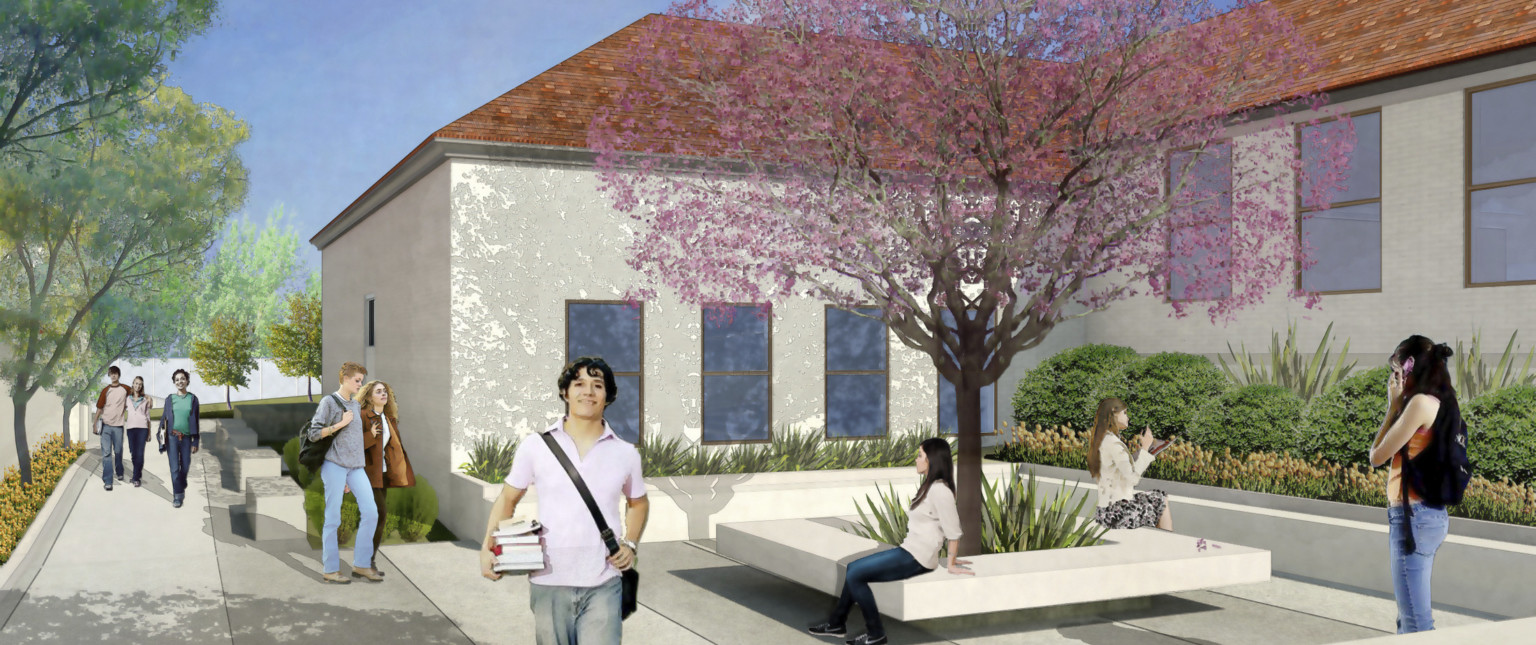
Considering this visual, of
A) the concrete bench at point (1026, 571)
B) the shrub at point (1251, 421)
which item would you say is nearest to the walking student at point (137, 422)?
the concrete bench at point (1026, 571)

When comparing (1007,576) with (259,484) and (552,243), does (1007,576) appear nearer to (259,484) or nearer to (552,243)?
(552,243)

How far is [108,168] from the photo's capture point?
35.2ft

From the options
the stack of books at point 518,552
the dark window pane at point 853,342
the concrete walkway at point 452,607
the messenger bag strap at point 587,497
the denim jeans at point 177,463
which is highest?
the dark window pane at point 853,342

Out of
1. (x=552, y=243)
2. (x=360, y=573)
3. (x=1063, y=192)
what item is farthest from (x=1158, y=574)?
(x=552, y=243)

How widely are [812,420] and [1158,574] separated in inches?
287

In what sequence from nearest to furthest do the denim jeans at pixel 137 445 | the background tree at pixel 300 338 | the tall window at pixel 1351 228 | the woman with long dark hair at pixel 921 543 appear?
the woman with long dark hair at pixel 921 543 < the tall window at pixel 1351 228 < the denim jeans at pixel 137 445 < the background tree at pixel 300 338

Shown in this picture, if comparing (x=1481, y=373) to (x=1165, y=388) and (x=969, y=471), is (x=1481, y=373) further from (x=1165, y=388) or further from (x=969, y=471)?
(x=969, y=471)

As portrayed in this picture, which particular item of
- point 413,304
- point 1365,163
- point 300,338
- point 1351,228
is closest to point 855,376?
point 413,304

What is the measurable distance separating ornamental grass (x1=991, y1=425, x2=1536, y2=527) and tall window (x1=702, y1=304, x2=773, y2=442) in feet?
11.3

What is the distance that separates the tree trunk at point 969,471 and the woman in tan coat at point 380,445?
4.72 metres

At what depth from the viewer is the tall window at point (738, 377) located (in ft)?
48.9

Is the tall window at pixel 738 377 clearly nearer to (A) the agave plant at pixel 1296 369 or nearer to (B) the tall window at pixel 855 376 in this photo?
(B) the tall window at pixel 855 376

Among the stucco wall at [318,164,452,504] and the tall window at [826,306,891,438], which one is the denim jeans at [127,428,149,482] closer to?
the stucco wall at [318,164,452,504]

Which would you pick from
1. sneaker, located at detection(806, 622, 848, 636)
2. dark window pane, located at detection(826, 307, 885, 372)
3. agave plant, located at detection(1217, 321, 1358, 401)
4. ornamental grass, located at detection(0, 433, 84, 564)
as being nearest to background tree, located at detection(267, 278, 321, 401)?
ornamental grass, located at detection(0, 433, 84, 564)
